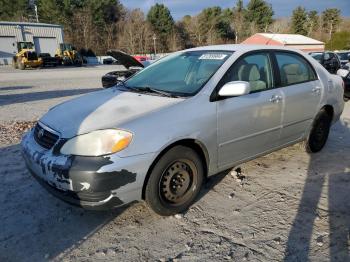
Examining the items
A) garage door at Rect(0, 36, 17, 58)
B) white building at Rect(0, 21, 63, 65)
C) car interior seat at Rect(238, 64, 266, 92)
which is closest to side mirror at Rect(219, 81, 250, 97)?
car interior seat at Rect(238, 64, 266, 92)

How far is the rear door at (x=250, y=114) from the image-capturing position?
3.48 metres

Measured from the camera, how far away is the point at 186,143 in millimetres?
3221

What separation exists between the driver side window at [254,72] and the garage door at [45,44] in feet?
157

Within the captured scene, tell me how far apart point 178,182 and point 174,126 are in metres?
0.61

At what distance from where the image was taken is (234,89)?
10.9 feet

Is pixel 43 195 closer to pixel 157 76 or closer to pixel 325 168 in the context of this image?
pixel 157 76

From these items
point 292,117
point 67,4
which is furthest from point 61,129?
point 67,4

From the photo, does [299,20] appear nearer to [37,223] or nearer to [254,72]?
[254,72]

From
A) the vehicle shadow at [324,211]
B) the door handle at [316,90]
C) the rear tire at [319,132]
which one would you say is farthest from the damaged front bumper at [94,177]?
the rear tire at [319,132]

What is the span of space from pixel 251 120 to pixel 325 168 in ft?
5.18

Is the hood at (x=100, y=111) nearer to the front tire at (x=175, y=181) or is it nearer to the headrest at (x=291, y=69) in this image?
the front tire at (x=175, y=181)

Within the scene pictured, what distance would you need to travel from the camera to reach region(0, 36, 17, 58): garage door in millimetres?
43438

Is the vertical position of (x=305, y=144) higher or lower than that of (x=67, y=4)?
lower

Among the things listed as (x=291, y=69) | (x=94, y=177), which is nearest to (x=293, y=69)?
(x=291, y=69)
